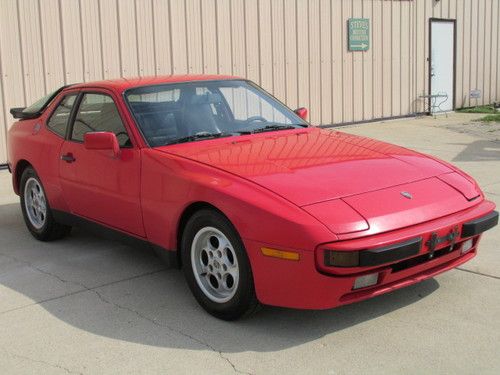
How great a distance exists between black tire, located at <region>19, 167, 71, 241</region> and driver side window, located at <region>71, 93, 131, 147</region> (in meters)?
0.75

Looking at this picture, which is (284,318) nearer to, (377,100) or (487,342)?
(487,342)

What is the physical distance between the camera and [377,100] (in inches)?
603

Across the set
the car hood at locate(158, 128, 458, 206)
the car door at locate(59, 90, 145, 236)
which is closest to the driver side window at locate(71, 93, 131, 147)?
the car door at locate(59, 90, 145, 236)

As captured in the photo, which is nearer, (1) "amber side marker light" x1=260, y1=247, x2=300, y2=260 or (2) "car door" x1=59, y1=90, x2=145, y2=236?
(1) "amber side marker light" x1=260, y1=247, x2=300, y2=260

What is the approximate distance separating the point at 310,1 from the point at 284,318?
34.3 feet

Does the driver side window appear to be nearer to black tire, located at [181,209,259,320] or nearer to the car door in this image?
the car door

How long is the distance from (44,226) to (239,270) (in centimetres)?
280

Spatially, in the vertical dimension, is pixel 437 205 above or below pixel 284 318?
above

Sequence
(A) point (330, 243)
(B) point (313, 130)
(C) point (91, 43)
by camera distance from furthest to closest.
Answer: (C) point (91, 43) → (B) point (313, 130) → (A) point (330, 243)

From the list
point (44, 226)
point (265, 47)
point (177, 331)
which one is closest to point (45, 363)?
point (177, 331)

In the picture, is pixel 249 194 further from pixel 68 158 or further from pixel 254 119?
pixel 68 158

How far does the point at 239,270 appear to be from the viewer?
3.82m

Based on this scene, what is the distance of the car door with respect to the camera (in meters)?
4.73

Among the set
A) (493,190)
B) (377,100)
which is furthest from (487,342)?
(377,100)
